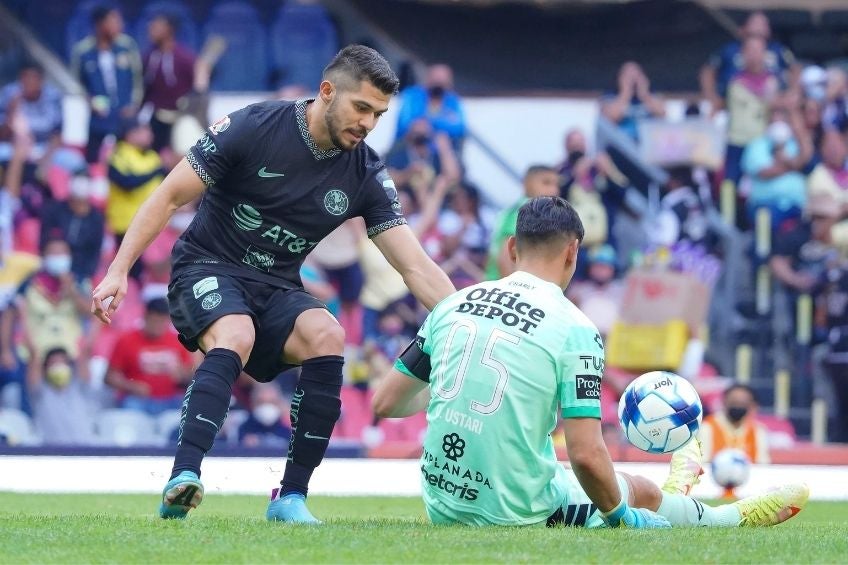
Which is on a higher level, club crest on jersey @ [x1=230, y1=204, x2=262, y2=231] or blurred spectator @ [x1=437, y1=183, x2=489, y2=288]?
blurred spectator @ [x1=437, y1=183, x2=489, y2=288]

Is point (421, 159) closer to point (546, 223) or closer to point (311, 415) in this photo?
point (311, 415)

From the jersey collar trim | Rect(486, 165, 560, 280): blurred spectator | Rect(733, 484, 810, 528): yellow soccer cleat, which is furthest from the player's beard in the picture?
Rect(486, 165, 560, 280): blurred spectator

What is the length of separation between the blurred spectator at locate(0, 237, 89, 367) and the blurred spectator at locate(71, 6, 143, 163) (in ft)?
4.77

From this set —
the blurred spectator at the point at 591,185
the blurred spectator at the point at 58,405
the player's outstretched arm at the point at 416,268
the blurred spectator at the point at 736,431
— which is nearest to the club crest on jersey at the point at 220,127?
the player's outstretched arm at the point at 416,268

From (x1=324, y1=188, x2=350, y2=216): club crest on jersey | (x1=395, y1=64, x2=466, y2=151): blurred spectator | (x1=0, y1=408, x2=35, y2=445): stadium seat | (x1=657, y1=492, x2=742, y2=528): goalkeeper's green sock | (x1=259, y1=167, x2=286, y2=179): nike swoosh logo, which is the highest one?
(x1=395, y1=64, x2=466, y2=151): blurred spectator

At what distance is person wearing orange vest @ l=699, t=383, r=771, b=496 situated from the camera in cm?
1283

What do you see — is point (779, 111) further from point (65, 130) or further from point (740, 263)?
point (65, 130)

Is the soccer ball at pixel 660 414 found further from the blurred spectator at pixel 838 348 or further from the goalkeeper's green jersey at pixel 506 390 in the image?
the blurred spectator at pixel 838 348

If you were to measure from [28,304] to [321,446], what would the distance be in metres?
8.72

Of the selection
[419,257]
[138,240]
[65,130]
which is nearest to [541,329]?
[419,257]

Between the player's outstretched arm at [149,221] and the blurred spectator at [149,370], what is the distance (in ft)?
26.0

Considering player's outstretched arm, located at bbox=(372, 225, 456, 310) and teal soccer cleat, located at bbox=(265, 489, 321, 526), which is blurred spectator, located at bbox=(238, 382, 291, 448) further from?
teal soccer cleat, located at bbox=(265, 489, 321, 526)

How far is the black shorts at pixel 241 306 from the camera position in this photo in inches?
241

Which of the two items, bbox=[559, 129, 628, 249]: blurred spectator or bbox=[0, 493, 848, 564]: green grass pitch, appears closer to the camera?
bbox=[0, 493, 848, 564]: green grass pitch
